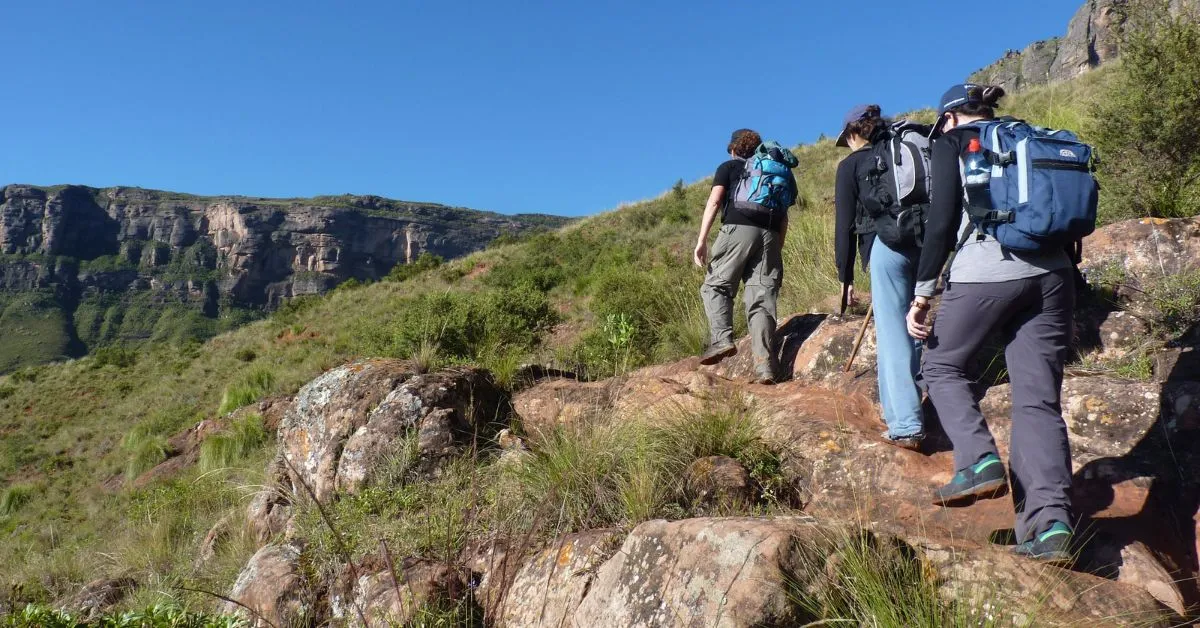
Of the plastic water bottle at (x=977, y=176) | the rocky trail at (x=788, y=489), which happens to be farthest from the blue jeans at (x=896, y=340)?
the plastic water bottle at (x=977, y=176)

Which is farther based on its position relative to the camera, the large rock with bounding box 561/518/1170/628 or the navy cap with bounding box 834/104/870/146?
the navy cap with bounding box 834/104/870/146

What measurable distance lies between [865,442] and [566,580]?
5.82 ft

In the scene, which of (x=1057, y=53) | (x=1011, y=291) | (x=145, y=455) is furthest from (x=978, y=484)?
(x=1057, y=53)

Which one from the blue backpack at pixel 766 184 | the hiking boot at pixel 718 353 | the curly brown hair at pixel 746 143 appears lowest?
the hiking boot at pixel 718 353

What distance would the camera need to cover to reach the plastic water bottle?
278 cm

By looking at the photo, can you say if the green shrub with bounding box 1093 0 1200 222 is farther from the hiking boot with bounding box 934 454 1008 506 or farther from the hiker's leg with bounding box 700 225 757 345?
the hiking boot with bounding box 934 454 1008 506

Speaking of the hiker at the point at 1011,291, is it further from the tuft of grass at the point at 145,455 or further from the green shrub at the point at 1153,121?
the tuft of grass at the point at 145,455

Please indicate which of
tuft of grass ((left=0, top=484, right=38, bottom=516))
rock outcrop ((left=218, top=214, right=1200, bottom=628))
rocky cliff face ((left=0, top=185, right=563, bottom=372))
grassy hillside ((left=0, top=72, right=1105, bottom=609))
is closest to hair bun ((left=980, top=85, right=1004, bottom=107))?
rock outcrop ((left=218, top=214, right=1200, bottom=628))

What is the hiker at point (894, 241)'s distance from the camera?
11.3ft

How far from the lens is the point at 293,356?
16891 mm

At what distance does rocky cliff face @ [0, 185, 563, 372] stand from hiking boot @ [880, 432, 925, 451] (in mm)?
106466

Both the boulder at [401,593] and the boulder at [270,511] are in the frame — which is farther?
the boulder at [270,511]

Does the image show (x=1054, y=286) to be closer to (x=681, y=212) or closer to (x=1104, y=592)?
(x=1104, y=592)

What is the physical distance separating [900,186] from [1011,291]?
3.00ft
